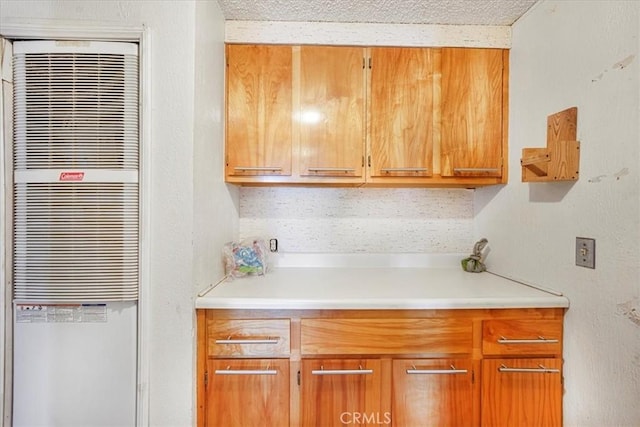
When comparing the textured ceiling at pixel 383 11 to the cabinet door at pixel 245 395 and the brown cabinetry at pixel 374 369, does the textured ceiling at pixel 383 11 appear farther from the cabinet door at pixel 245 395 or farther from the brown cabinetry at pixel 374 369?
the cabinet door at pixel 245 395

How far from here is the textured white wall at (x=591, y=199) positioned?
39.5 inches

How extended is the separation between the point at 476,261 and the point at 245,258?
1373 mm

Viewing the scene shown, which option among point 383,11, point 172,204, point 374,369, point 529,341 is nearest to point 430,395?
point 374,369

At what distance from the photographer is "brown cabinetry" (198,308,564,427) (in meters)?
1.20

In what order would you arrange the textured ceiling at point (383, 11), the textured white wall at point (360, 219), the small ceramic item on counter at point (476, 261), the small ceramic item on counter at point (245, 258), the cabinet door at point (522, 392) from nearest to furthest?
the cabinet door at point (522, 392), the textured ceiling at point (383, 11), the small ceramic item on counter at point (245, 258), the small ceramic item on counter at point (476, 261), the textured white wall at point (360, 219)

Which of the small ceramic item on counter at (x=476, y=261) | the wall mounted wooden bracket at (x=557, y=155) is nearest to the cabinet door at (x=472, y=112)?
the wall mounted wooden bracket at (x=557, y=155)

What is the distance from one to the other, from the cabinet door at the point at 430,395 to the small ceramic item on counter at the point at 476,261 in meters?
0.69

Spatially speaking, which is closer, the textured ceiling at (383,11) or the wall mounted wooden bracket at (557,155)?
the wall mounted wooden bracket at (557,155)

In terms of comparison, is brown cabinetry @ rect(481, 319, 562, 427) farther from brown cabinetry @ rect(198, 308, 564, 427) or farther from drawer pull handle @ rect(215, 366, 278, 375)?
drawer pull handle @ rect(215, 366, 278, 375)

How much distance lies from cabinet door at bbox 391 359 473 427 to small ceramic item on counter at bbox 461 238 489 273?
687 millimetres

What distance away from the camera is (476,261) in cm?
174

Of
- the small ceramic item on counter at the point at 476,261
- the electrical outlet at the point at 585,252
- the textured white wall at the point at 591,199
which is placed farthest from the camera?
the small ceramic item on counter at the point at 476,261

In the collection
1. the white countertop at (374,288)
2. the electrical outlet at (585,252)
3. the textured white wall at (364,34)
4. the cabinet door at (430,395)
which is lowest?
the cabinet door at (430,395)

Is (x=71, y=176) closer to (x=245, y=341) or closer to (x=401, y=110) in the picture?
(x=245, y=341)
